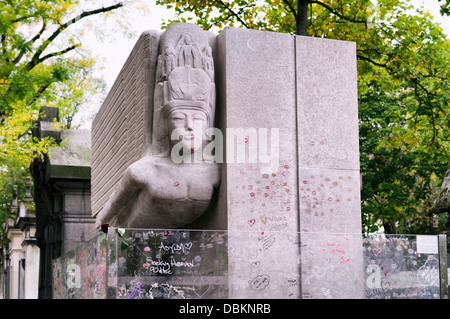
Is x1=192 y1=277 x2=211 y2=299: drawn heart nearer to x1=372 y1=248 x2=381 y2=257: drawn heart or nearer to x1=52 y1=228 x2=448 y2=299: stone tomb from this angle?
x1=52 y1=228 x2=448 y2=299: stone tomb

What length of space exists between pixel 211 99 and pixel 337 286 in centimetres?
252

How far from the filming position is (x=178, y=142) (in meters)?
7.79

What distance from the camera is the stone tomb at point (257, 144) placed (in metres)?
7.59

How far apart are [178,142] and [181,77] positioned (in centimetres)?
74

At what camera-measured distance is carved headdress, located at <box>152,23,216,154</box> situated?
779 centimetres

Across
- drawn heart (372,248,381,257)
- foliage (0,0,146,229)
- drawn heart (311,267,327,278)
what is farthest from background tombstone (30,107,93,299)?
drawn heart (372,248,381,257)

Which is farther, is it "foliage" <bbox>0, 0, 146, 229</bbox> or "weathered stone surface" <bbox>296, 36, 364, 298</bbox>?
"foliage" <bbox>0, 0, 146, 229</bbox>

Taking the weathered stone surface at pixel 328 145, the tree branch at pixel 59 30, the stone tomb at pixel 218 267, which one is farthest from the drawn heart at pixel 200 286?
the tree branch at pixel 59 30

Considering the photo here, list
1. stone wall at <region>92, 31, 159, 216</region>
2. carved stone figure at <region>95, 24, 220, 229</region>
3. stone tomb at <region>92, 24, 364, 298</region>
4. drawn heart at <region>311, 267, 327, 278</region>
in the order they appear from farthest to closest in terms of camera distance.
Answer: stone wall at <region>92, 31, 159, 216</region> → carved stone figure at <region>95, 24, 220, 229</region> → stone tomb at <region>92, 24, 364, 298</region> → drawn heart at <region>311, 267, 327, 278</region>

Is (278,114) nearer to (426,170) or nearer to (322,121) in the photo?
(322,121)

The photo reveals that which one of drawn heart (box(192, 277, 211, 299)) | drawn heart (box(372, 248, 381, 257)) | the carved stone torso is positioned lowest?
drawn heart (box(192, 277, 211, 299))

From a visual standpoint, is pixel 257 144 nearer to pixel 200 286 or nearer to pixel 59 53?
pixel 200 286

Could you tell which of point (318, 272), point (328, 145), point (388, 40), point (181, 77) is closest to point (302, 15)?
point (388, 40)

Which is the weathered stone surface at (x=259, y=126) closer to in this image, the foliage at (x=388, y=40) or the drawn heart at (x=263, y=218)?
the drawn heart at (x=263, y=218)
